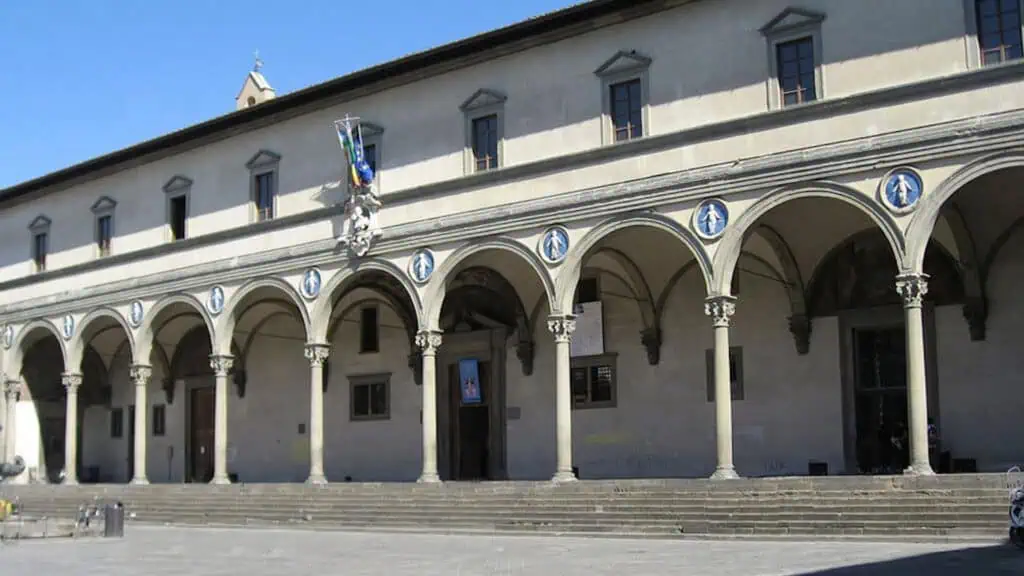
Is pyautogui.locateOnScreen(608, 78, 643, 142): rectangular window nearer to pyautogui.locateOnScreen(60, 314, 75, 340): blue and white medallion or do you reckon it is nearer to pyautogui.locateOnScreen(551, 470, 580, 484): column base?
pyautogui.locateOnScreen(551, 470, 580, 484): column base

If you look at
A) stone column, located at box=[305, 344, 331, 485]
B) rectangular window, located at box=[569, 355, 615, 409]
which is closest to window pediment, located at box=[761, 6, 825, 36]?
rectangular window, located at box=[569, 355, 615, 409]

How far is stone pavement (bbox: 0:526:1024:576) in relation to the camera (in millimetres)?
14258

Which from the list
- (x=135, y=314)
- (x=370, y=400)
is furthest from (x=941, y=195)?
(x=135, y=314)

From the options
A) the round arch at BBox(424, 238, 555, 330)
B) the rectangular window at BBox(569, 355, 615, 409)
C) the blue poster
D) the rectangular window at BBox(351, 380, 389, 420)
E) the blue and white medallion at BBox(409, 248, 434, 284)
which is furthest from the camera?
the rectangular window at BBox(351, 380, 389, 420)

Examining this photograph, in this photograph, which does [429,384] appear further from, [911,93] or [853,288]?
[911,93]

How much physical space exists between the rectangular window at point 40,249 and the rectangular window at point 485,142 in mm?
16477

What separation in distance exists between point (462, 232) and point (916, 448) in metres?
10.4

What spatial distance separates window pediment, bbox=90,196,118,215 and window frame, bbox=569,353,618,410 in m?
14.4

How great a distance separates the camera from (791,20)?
21.2 m

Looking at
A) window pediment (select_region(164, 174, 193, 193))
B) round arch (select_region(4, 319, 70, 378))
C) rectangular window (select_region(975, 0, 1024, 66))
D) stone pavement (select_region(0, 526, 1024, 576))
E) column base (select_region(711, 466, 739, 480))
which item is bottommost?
stone pavement (select_region(0, 526, 1024, 576))

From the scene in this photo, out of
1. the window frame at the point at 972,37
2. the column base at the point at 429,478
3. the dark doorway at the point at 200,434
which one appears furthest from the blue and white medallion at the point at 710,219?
the dark doorway at the point at 200,434

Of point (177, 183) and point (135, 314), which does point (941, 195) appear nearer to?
point (177, 183)

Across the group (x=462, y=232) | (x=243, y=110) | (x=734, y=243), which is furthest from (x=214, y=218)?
(x=734, y=243)

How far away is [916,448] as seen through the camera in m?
18.8
